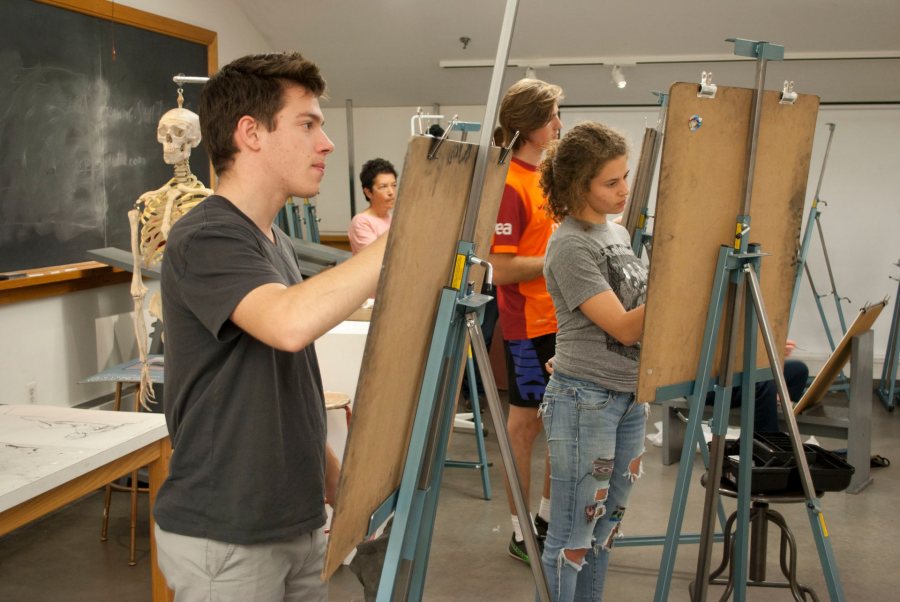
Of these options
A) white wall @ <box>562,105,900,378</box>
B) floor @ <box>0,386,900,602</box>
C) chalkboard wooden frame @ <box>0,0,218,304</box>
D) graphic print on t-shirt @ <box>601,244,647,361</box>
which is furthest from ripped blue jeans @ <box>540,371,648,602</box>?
white wall @ <box>562,105,900,378</box>

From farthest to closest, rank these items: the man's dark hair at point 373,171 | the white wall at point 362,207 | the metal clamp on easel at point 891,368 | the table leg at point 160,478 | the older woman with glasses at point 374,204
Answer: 1. the metal clamp on easel at point 891,368
2. the man's dark hair at point 373,171
3. the older woman with glasses at point 374,204
4. the white wall at point 362,207
5. the table leg at point 160,478

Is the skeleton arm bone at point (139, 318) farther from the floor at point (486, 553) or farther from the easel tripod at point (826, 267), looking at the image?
the easel tripod at point (826, 267)

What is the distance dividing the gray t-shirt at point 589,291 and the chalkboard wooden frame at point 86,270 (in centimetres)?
265

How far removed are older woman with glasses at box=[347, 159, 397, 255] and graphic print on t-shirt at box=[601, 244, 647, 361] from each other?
243cm

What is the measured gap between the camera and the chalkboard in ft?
12.0

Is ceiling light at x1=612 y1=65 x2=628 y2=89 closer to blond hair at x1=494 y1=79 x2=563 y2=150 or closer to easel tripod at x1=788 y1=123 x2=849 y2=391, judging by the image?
easel tripod at x1=788 y1=123 x2=849 y2=391

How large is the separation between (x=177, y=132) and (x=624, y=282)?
1.87 meters

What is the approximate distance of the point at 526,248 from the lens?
8.47ft

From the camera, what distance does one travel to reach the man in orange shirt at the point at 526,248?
8.25 feet

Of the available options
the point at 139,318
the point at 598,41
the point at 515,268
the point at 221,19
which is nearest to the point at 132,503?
the point at 139,318

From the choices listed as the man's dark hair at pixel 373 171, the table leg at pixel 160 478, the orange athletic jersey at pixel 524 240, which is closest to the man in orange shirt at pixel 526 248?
the orange athletic jersey at pixel 524 240

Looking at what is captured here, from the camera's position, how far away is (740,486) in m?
1.97

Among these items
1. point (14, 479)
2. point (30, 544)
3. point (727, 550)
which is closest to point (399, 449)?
point (14, 479)

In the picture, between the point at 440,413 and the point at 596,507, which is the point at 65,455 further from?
the point at 596,507
